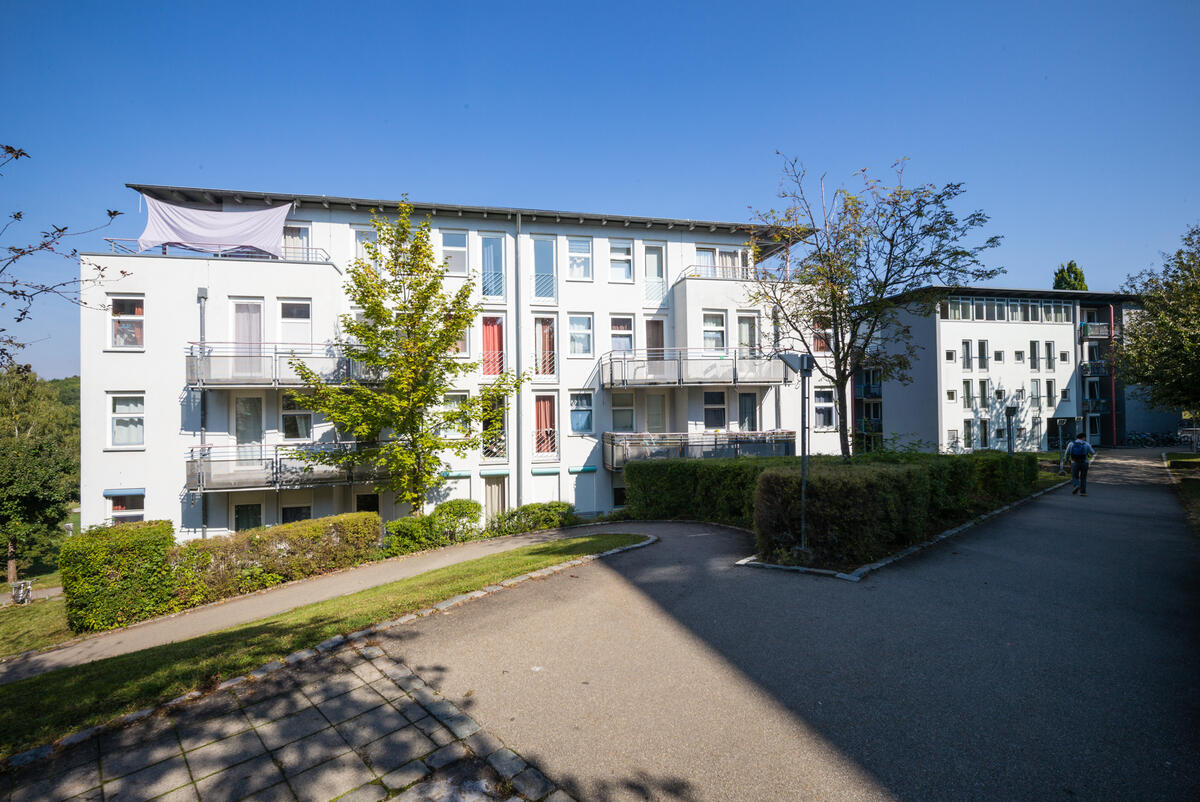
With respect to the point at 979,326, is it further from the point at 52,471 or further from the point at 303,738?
the point at 52,471

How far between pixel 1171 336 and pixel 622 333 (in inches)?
720

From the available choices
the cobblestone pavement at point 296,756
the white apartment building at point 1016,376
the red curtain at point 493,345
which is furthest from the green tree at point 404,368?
the white apartment building at point 1016,376

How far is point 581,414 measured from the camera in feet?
70.5

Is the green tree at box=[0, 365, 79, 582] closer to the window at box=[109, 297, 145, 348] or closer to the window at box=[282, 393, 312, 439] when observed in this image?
the window at box=[109, 297, 145, 348]

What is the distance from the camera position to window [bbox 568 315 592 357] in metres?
21.4

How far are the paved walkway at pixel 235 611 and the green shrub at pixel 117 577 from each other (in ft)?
1.40

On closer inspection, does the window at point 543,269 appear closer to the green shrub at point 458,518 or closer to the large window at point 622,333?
the large window at point 622,333

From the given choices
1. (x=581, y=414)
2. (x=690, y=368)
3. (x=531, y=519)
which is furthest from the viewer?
(x=581, y=414)

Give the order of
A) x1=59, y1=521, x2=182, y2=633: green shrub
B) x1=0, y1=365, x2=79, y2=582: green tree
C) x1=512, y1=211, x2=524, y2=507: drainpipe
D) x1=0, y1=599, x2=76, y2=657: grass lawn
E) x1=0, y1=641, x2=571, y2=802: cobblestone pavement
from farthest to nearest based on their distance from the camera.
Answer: x1=512, y1=211, x2=524, y2=507: drainpipe → x1=0, y1=365, x2=79, y2=582: green tree → x1=59, y1=521, x2=182, y2=633: green shrub → x1=0, y1=599, x2=76, y2=657: grass lawn → x1=0, y1=641, x2=571, y2=802: cobblestone pavement

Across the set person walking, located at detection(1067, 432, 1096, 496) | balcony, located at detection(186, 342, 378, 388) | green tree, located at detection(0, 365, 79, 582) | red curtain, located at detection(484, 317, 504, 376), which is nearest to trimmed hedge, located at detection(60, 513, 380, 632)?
balcony, located at detection(186, 342, 378, 388)

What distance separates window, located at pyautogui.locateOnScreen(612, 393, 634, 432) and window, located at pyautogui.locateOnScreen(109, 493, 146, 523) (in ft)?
52.9

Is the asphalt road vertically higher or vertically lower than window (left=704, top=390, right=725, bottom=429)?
lower

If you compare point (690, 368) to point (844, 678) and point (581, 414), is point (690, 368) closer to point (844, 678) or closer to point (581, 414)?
point (581, 414)

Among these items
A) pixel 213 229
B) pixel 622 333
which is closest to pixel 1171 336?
pixel 622 333
